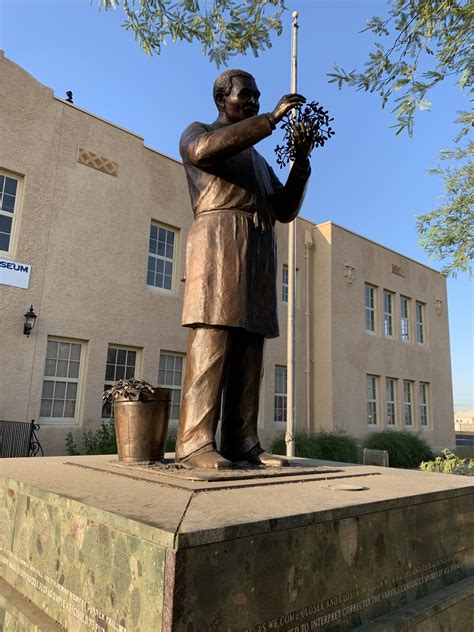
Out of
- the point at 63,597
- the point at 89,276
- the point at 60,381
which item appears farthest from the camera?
the point at 89,276

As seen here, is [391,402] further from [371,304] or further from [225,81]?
[225,81]

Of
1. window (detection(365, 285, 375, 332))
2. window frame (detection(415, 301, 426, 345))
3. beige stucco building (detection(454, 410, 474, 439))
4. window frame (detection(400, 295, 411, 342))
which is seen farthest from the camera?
beige stucco building (detection(454, 410, 474, 439))

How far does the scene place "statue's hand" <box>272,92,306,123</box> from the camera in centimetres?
284

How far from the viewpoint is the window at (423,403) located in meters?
21.5

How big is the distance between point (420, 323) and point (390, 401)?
4.60m

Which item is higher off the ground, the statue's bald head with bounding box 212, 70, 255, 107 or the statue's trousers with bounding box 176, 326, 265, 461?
the statue's bald head with bounding box 212, 70, 255, 107

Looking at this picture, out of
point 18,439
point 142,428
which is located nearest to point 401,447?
point 18,439

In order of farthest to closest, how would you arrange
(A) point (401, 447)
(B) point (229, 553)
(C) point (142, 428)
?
(A) point (401, 447) < (C) point (142, 428) < (B) point (229, 553)

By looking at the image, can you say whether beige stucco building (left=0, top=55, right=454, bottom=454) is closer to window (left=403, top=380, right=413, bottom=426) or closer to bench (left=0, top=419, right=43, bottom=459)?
bench (left=0, top=419, right=43, bottom=459)

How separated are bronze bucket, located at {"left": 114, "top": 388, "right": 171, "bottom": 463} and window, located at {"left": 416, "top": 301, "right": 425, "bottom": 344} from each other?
Result: 2064 cm

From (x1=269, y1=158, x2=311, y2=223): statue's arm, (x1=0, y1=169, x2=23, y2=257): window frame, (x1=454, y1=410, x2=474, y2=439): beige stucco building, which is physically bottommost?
(x1=454, y1=410, x2=474, y2=439): beige stucco building

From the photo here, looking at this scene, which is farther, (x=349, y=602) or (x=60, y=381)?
(x=60, y=381)

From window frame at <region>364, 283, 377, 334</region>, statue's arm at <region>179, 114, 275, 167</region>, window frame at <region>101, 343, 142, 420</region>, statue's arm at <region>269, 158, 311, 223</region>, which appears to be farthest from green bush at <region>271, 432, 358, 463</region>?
statue's arm at <region>179, 114, 275, 167</region>

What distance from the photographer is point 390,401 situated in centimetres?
2009
